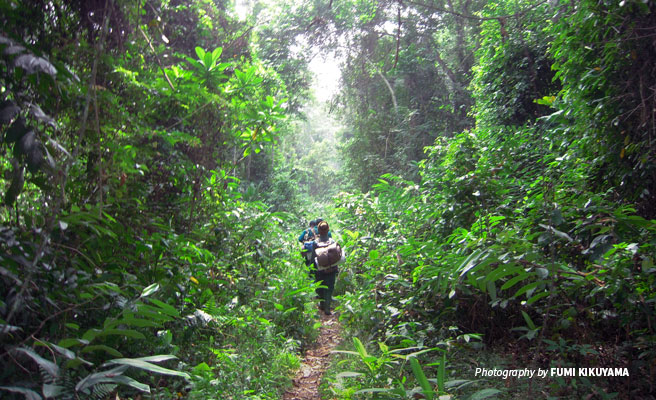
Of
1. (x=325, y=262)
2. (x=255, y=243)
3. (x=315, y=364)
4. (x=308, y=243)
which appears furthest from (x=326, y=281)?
(x=315, y=364)

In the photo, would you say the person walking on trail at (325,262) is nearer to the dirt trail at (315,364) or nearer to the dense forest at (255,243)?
the dense forest at (255,243)

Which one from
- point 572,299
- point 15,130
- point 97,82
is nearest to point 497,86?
point 572,299

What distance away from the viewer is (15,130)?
1780 mm

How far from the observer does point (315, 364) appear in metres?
4.82

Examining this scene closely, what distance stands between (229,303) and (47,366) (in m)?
3.15

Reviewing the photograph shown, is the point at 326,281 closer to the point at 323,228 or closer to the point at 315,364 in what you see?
the point at 323,228

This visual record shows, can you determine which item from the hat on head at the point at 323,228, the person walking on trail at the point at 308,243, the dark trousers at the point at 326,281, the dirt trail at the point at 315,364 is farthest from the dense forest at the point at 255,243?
the hat on head at the point at 323,228

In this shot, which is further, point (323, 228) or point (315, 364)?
point (323, 228)

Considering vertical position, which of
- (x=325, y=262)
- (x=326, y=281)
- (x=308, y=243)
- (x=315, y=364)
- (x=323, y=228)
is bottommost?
(x=315, y=364)

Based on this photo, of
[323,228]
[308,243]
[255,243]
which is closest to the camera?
[255,243]

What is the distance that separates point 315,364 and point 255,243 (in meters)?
1.78

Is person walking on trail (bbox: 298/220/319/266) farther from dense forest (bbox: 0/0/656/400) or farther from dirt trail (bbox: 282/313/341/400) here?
dirt trail (bbox: 282/313/341/400)

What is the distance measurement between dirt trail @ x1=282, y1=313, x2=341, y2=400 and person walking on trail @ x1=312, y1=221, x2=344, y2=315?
439 mm

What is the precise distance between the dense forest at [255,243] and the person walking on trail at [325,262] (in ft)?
1.06
